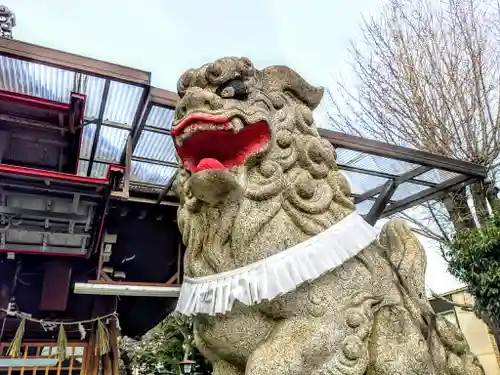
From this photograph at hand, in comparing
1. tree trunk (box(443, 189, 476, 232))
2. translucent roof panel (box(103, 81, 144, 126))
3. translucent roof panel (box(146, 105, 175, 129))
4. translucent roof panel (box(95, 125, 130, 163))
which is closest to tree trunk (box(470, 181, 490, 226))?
tree trunk (box(443, 189, 476, 232))

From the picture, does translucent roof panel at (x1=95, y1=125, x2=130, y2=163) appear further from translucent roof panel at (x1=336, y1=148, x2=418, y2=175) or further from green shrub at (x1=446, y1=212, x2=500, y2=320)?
green shrub at (x1=446, y1=212, x2=500, y2=320)

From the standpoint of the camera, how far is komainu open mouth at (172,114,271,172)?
154 centimetres

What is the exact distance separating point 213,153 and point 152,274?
5.42 metres

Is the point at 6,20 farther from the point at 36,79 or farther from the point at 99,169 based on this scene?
the point at 99,169

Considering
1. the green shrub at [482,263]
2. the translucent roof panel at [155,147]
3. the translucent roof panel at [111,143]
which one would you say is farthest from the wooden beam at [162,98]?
the green shrub at [482,263]

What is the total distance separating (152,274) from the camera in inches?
260

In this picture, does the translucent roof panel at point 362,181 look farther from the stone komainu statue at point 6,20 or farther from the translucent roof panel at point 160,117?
the stone komainu statue at point 6,20

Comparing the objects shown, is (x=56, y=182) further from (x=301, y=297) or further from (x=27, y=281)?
(x=301, y=297)

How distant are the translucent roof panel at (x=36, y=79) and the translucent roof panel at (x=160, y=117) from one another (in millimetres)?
886

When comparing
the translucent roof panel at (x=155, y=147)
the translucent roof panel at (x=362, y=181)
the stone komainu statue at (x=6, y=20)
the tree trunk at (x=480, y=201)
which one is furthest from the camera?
the tree trunk at (x=480, y=201)

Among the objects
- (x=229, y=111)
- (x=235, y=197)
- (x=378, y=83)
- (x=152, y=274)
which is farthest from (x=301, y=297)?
(x=378, y=83)

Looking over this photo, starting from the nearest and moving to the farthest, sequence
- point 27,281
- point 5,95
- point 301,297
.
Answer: point 301,297
point 5,95
point 27,281

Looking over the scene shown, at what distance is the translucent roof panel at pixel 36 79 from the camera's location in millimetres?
4203

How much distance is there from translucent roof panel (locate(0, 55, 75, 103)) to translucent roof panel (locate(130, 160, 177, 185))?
1244 mm
